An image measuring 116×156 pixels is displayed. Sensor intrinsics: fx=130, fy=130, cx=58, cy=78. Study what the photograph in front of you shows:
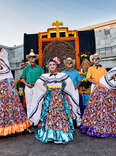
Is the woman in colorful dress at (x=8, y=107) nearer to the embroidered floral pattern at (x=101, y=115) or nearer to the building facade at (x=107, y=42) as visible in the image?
the embroidered floral pattern at (x=101, y=115)

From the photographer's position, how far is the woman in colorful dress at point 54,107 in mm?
2555

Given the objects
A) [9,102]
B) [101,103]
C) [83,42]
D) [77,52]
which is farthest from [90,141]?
[83,42]

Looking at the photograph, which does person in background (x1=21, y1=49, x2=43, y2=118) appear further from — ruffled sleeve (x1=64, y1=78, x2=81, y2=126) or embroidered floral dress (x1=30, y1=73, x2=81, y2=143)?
ruffled sleeve (x1=64, y1=78, x2=81, y2=126)

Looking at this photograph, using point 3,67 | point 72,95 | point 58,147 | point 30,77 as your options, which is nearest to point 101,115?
point 72,95

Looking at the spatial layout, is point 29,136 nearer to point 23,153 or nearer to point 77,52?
point 23,153

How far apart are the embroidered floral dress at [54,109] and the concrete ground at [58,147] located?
6.0 inches

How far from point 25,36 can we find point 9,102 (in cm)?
308

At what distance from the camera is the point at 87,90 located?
4371 millimetres

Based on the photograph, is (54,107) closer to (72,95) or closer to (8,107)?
(72,95)

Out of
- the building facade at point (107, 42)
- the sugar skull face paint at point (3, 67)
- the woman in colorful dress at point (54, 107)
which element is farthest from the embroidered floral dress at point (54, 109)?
the building facade at point (107, 42)

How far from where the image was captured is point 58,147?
2.34 m

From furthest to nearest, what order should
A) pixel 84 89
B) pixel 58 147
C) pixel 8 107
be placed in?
1. pixel 84 89
2. pixel 8 107
3. pixel 58 147

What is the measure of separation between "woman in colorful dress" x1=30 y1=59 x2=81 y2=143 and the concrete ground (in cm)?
15

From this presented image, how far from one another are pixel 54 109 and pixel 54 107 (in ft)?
0.13
